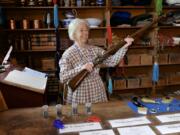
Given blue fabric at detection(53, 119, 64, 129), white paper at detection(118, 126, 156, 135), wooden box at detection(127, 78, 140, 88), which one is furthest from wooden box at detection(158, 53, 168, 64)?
blue fabric at detection(53, 119, 64, 129)

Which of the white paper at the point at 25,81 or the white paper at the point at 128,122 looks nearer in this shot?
the white paper at the point at 128,122

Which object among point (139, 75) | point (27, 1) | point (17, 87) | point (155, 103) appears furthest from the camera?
point (139, 75)

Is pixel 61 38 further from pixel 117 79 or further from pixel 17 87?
pixel 17 87

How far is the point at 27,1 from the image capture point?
142 inches

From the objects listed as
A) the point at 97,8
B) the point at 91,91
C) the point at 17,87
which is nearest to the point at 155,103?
the point at 91,91

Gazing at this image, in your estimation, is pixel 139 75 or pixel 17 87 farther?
pixel 139 75

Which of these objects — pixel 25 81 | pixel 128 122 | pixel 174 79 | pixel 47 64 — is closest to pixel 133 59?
pixel 174 79

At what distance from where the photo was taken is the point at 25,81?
7.07ft

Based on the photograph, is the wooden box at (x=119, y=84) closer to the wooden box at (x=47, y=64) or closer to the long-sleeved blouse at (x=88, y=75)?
the wooden box at (x=47, y=64)

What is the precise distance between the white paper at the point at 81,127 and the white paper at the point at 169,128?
12.5 inches

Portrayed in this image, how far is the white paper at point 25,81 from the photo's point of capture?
208 centimetres

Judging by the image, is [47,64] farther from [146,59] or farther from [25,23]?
[146,59]

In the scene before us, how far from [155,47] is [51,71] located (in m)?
1.59

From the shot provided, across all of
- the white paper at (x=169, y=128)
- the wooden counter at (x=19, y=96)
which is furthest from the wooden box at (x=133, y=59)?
the white paper at (x=169, y=128)
